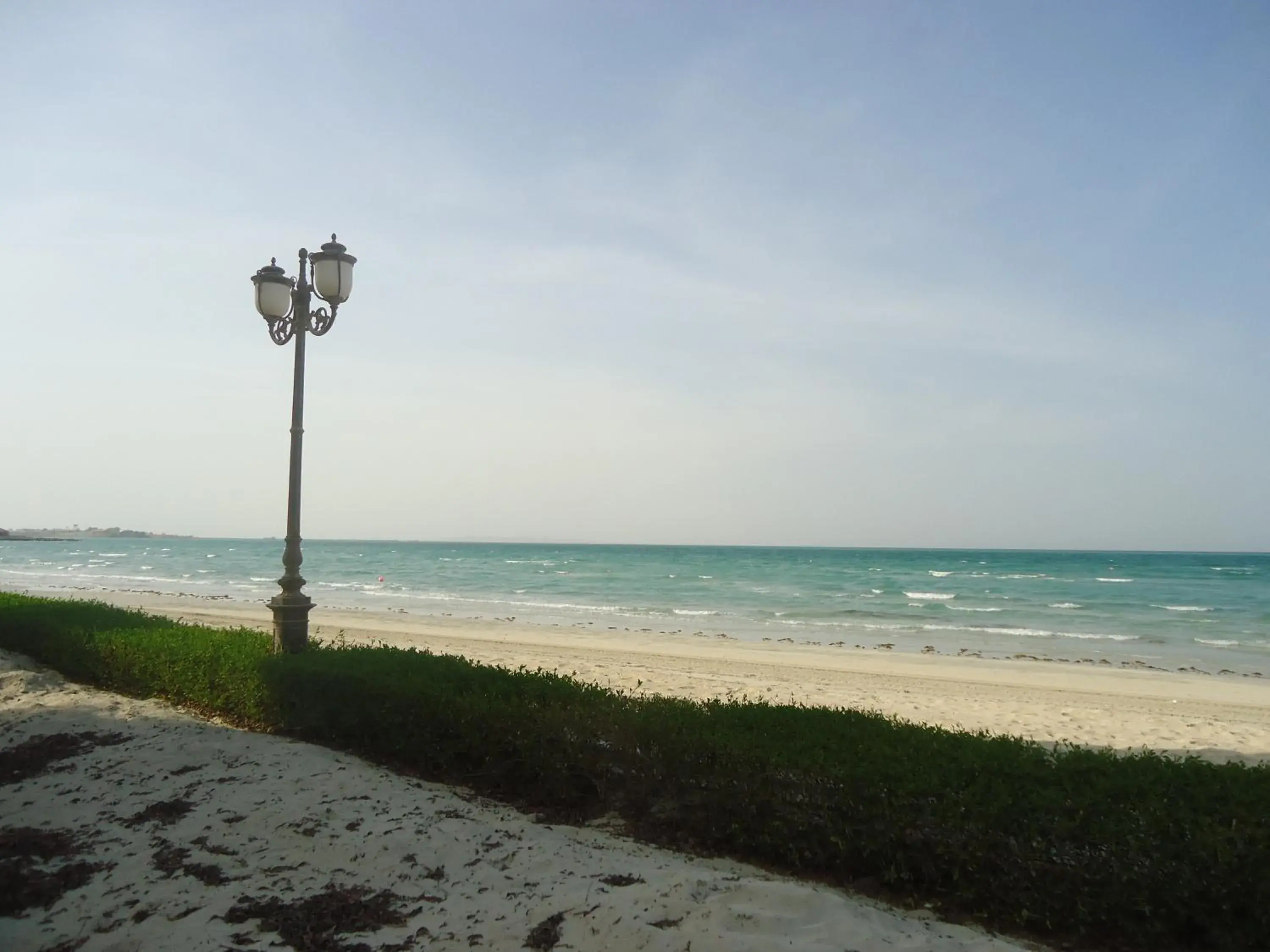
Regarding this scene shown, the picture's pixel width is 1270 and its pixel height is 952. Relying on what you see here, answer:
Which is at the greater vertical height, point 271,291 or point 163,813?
point 271,291

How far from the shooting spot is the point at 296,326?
873cm

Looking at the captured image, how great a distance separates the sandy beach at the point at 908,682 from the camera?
10938 mm

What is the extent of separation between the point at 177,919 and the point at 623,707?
9.19 ft

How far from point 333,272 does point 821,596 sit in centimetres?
3423

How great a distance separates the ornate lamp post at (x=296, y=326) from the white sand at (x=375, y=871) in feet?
5.63

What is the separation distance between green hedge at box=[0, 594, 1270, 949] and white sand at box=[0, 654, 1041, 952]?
242mm

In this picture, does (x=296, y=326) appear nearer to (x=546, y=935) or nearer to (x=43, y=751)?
(x=43, y=751)

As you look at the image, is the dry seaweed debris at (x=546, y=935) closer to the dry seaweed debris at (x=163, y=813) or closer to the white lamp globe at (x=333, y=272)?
the dry seaweed debris at (x=163, y=813)

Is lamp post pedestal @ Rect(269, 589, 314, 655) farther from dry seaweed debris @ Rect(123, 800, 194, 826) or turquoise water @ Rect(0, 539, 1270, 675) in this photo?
turquoise water @ Rect(0, 539, 1270, 675)

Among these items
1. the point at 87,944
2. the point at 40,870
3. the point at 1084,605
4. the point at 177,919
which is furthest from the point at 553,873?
the point at 1084,605

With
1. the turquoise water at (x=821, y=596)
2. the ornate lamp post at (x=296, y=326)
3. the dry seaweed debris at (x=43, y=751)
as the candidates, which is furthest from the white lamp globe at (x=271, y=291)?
the turquoise water at (x=821, y=596)

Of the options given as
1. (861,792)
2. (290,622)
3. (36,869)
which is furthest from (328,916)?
(290,622)

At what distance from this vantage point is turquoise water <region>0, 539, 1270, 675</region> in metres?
24.1

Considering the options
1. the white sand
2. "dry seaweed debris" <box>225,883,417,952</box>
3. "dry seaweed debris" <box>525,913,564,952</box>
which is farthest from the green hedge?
"dry seaweed debris" <box>225,883,417,952</box>
